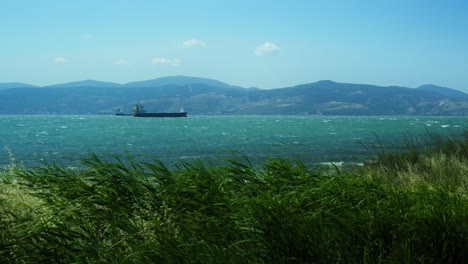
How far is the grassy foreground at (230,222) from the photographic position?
16.3 ft

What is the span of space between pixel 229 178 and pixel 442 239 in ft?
9.00

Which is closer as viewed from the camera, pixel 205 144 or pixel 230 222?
pixel 230 222

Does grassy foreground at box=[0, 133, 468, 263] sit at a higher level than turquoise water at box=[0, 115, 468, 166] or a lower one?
higher

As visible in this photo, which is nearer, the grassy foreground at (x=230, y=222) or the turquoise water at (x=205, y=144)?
the grassy foreground at (x=230, y=222)

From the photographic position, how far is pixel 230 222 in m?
5.52

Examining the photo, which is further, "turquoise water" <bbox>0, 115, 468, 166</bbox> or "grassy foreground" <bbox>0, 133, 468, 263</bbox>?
"turquoise water" <bbox>0, 115, 468, 166</bbox>

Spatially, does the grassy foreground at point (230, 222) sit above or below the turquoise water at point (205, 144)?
above

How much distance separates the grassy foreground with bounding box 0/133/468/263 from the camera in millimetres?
4965

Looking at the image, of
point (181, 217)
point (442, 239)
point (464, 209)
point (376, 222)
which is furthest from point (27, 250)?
point (464, 209)

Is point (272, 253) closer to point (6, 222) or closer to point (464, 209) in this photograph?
point (464, 209)

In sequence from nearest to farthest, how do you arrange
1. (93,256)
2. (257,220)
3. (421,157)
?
(93,256) < (257,220) < (421,157)

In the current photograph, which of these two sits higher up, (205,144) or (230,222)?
(230,222)

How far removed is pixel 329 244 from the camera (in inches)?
199

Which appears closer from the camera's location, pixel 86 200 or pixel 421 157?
pixel 86 200
